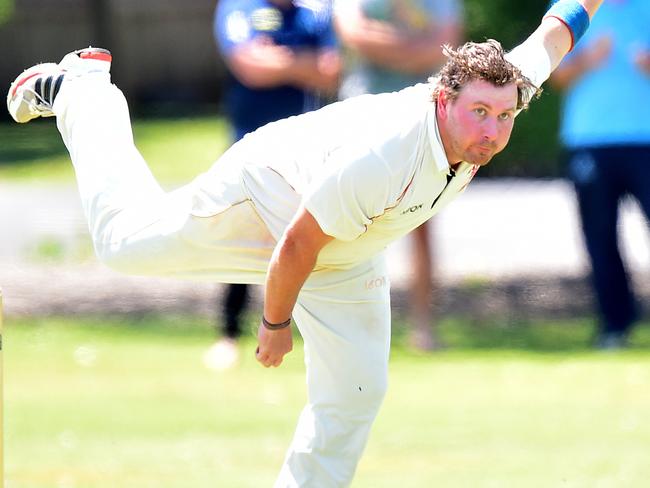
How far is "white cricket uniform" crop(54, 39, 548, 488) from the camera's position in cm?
513

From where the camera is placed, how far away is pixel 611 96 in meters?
9.72

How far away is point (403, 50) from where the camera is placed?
9586mm

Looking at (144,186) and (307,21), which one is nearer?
(144,186)

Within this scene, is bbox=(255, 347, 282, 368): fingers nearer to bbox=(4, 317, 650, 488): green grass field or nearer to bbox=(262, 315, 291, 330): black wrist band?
bbox=(262, 315, 291, 330): black wrist band

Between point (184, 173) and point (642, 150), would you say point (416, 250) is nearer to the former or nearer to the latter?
point (642, 150)

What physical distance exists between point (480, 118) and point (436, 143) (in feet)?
0.56

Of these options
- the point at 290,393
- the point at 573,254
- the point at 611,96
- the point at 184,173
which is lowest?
the point at 184,173

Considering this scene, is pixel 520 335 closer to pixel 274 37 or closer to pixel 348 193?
pixel 274 37

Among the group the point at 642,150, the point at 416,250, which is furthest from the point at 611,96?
the point at 416,250

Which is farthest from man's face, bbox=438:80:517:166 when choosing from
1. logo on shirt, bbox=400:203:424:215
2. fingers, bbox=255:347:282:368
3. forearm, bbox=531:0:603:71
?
fingers, bbox=255:347:282:368

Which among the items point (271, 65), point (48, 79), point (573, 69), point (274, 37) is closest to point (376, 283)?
point (48, 79)

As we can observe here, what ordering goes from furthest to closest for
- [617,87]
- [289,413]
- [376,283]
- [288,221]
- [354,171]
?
[617,87], [289,413], [376,283], [288,221], [354,171]

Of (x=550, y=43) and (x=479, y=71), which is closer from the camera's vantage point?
(x=479, y=71)

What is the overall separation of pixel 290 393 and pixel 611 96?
300 cm
